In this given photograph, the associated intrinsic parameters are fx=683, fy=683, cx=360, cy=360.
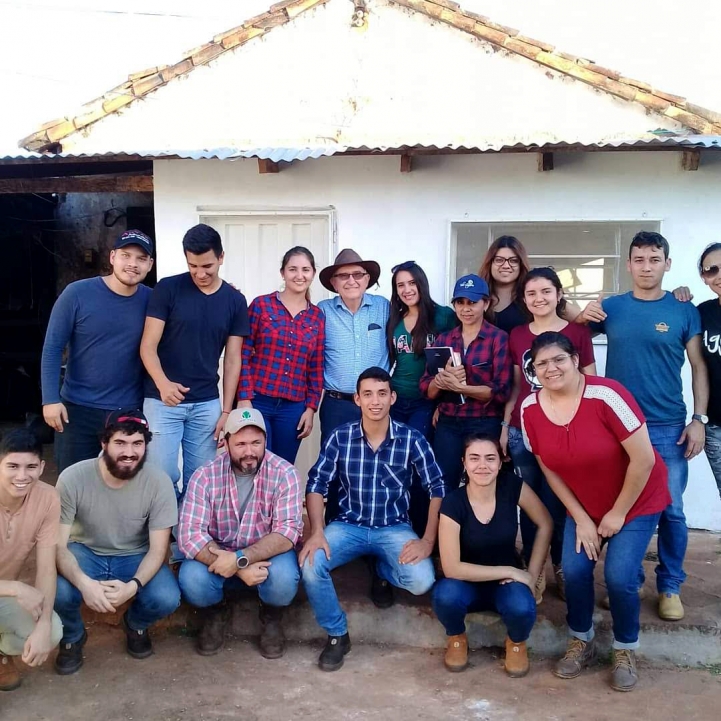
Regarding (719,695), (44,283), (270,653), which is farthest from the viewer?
(44,283)

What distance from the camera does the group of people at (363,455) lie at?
3.20 m

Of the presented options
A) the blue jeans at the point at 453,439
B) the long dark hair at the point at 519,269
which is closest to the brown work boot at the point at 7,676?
the blue jeans at the point at 453,439

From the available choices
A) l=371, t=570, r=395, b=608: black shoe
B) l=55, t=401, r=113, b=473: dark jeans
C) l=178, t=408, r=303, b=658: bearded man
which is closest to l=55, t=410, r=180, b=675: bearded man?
l=178, t=408, r=303, b=658: bearded man

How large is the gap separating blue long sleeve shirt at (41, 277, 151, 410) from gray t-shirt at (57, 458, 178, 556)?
486 mm

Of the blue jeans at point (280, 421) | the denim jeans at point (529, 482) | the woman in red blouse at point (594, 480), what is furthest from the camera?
the blue jeans at point (280, 421)

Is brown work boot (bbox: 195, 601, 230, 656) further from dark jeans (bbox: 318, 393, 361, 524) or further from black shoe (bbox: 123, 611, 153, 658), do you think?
dark jeans (bbox: 318, 393, 361, 524)

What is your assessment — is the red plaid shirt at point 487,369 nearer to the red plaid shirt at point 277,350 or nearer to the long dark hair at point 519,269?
the long dark hair at point 519,269

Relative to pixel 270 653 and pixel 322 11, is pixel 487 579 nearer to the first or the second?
pixel 270 653

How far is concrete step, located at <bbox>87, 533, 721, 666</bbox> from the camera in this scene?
3582mm

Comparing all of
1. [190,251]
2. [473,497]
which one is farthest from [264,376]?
[473,497]

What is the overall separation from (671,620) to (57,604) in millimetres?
3146

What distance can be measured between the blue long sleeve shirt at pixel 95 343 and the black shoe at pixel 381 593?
68.2 inches

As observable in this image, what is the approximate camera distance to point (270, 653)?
3.62m

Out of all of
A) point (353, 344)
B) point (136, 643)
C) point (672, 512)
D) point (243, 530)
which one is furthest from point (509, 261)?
point (136, 643)
